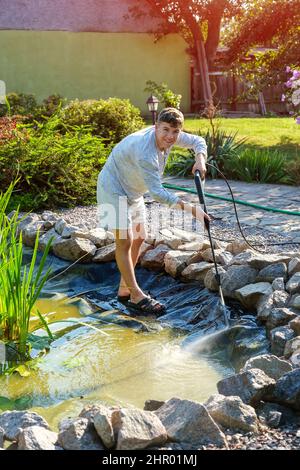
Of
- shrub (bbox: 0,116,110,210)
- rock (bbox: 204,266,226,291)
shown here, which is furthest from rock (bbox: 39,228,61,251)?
rock (bbox: 204,266,226,291)

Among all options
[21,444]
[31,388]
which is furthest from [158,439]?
[31,388]

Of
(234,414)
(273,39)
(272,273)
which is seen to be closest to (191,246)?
(272,273)

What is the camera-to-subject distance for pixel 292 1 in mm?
12016

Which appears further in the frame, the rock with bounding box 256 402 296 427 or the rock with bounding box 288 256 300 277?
the rock with bounding box 288 256 300 277

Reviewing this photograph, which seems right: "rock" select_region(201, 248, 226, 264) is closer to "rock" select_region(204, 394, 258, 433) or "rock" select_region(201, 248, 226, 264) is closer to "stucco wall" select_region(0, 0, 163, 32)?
"rock" select_region(204, 394, 258, 433)

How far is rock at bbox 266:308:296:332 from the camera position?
4270mm

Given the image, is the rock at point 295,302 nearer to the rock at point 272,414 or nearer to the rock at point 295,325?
the rock at point 295,325

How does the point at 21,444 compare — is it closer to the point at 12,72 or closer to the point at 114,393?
the point at 114,393

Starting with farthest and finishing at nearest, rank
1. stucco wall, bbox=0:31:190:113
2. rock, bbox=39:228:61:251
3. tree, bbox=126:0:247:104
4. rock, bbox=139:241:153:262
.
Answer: tree, bbox=126:0:247:104 → stucco wall, bbox=0:31:190:113 → rock, bbox=39:228:61:251 → rock, bbox=139:241:153:262

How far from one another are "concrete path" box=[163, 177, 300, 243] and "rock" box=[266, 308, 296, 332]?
4.93ft

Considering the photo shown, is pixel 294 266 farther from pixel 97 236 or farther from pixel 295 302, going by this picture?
pixel 97 236

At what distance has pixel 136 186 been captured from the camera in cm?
477

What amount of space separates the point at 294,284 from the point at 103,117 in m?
6.02

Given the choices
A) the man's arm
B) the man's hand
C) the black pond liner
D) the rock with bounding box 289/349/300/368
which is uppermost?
the man's arm
